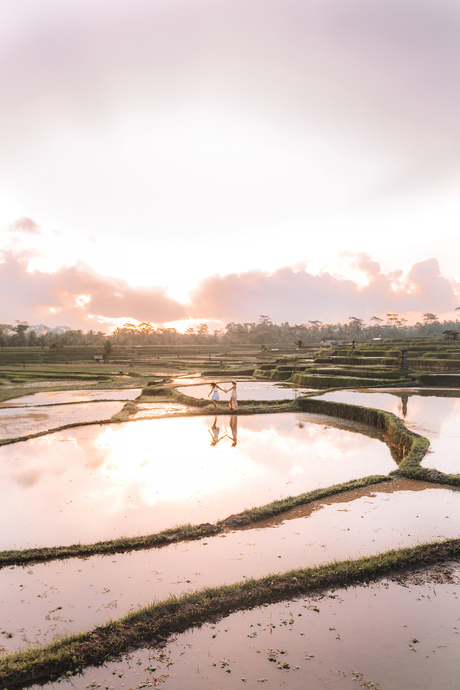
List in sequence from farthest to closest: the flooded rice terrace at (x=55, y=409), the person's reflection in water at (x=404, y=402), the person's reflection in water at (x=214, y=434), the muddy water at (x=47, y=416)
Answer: the person's reflection in water at (x=404, y=402), the flooded rice terrace at (x=55, y=409), the muddy water at (x=47, y=416), the person's reflection in water at (x=214, y=434)

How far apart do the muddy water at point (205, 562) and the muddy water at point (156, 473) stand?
0.89 meters

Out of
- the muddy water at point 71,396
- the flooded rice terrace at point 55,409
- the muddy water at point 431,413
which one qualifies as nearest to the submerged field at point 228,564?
the muddy water at point 431,413

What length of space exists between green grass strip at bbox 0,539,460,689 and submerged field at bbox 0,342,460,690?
18 millimetres

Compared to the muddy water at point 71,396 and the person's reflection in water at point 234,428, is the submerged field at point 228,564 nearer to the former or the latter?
the person's reflection in water at point 234,428

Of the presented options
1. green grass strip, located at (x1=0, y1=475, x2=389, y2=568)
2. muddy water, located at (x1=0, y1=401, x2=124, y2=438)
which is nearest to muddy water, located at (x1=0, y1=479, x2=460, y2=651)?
green grass strip, located at (x1=0, y1=475, x2=389, y2=568)

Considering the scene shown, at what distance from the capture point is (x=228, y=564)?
6.29 meters

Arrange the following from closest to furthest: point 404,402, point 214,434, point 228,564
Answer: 1. point 228,564
2. point 214,434
3. point 404,402

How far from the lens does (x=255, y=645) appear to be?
179 inches

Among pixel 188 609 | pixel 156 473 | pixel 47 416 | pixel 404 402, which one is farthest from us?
pixel 404 402

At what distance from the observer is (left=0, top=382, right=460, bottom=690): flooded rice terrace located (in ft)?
14.1

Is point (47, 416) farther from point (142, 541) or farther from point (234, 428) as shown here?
point (142, 541)

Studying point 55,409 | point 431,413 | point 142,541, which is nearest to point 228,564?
point 142,541

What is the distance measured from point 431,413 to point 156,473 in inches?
481

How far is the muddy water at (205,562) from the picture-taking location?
5215 mm
